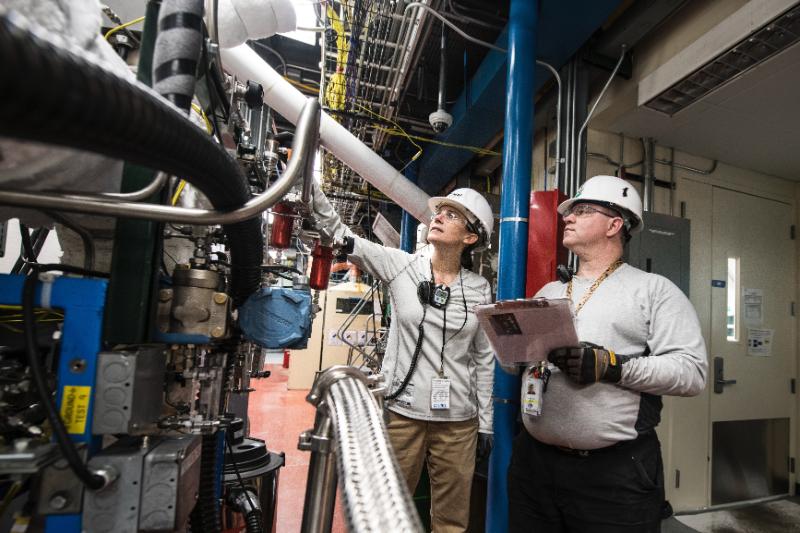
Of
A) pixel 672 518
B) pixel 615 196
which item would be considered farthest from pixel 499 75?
pixel 672 518

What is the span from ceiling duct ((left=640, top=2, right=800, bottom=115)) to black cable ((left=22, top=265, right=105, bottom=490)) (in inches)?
98.2

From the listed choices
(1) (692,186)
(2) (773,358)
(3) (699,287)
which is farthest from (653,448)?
(2) (773,358)

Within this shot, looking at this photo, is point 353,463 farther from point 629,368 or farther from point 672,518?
point 672,518

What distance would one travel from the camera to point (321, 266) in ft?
5.16

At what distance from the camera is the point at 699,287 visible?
2807mm

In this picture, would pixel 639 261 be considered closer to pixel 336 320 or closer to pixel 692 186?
pixel 692 186

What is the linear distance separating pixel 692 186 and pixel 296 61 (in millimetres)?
3471

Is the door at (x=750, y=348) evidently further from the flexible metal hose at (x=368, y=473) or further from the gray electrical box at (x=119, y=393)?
the gray electrical box at (x=119, y=393)

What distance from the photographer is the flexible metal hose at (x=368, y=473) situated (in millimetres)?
384

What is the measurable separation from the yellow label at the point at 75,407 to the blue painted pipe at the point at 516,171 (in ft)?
5.17

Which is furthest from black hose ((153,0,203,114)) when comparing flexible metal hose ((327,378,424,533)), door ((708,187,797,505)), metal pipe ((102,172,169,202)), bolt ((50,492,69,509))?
door ((708,187,797,505))

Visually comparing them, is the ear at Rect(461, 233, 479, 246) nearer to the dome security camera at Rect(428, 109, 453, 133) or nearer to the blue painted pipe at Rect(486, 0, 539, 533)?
the blue painted pipe at Rect(486, 0, 539, 533)

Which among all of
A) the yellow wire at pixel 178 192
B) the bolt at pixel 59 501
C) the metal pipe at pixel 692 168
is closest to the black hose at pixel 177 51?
the yellow wire at pixel 178 192

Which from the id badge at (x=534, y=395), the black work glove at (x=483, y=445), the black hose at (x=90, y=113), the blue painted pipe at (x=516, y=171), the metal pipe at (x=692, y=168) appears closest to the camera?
the black hose at (x=90, y=113)
